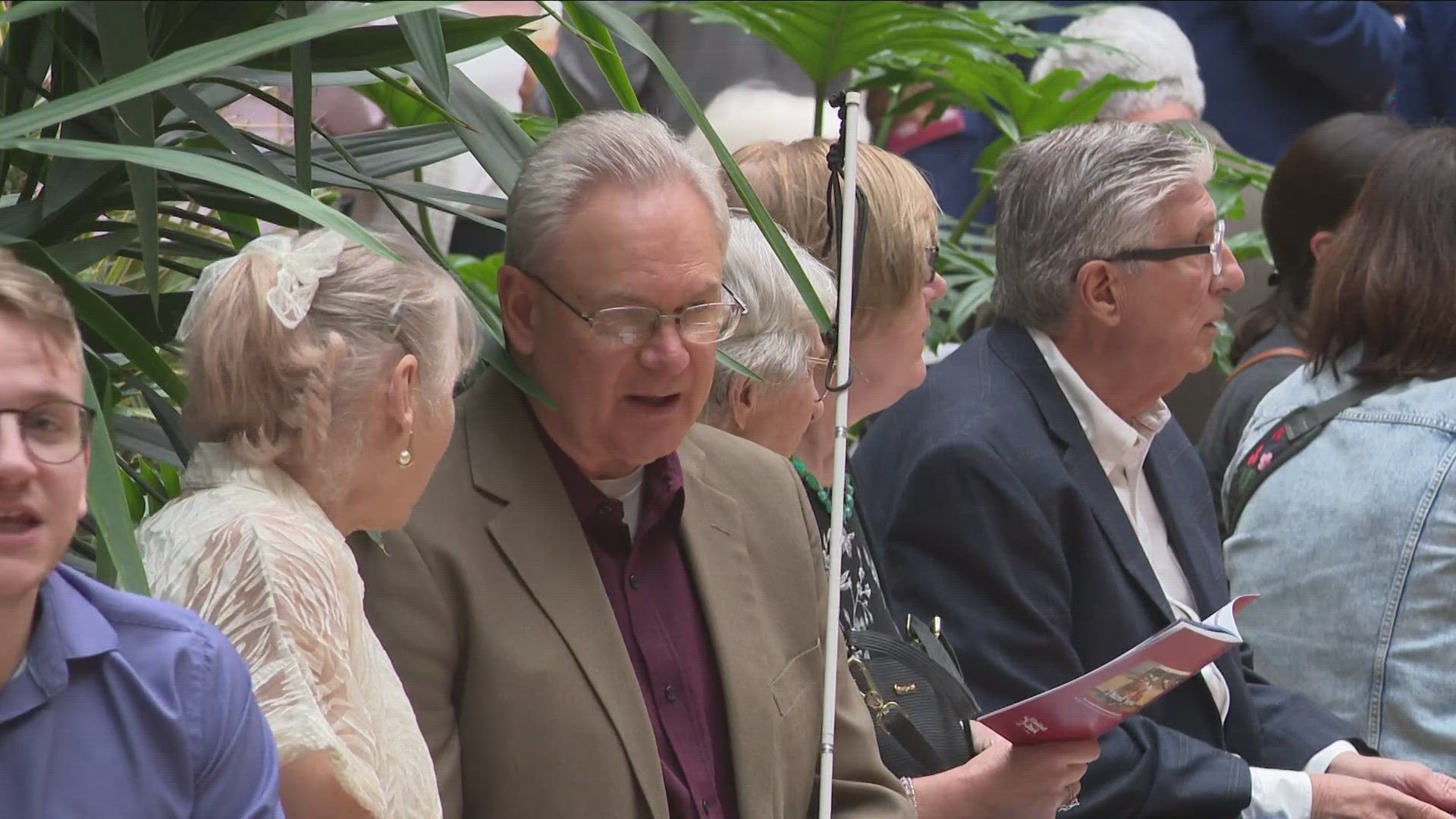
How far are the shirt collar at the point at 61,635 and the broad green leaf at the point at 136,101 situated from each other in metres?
0.32

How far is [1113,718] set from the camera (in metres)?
2.58

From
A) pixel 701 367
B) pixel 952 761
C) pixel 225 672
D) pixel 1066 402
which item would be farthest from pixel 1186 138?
pixel 225 672

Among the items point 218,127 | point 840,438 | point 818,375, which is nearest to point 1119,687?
point 840,438

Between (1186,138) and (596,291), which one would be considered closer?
(596,291)

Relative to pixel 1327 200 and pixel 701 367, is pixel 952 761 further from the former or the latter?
pixel 1327 200

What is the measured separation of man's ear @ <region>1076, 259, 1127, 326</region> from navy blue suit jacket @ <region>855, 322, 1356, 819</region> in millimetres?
125

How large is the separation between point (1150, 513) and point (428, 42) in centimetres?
191

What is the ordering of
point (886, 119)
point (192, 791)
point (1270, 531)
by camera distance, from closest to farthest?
point (192, 791), point (1270, 531), point (886, 119)

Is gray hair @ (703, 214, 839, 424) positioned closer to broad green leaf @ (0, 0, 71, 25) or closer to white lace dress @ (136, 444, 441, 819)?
white lace dress @ (136, 444, 441, 819)

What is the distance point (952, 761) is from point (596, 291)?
994 millimetres

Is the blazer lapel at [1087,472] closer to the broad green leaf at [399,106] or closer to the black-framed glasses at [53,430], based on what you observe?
the broad green leaf at [399,106]

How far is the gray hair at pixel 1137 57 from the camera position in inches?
208

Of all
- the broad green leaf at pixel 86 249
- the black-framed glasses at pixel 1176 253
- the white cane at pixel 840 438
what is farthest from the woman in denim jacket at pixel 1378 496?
the broad green leaf at pixel 86 249

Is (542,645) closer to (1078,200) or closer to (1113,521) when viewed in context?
(1113,521)
